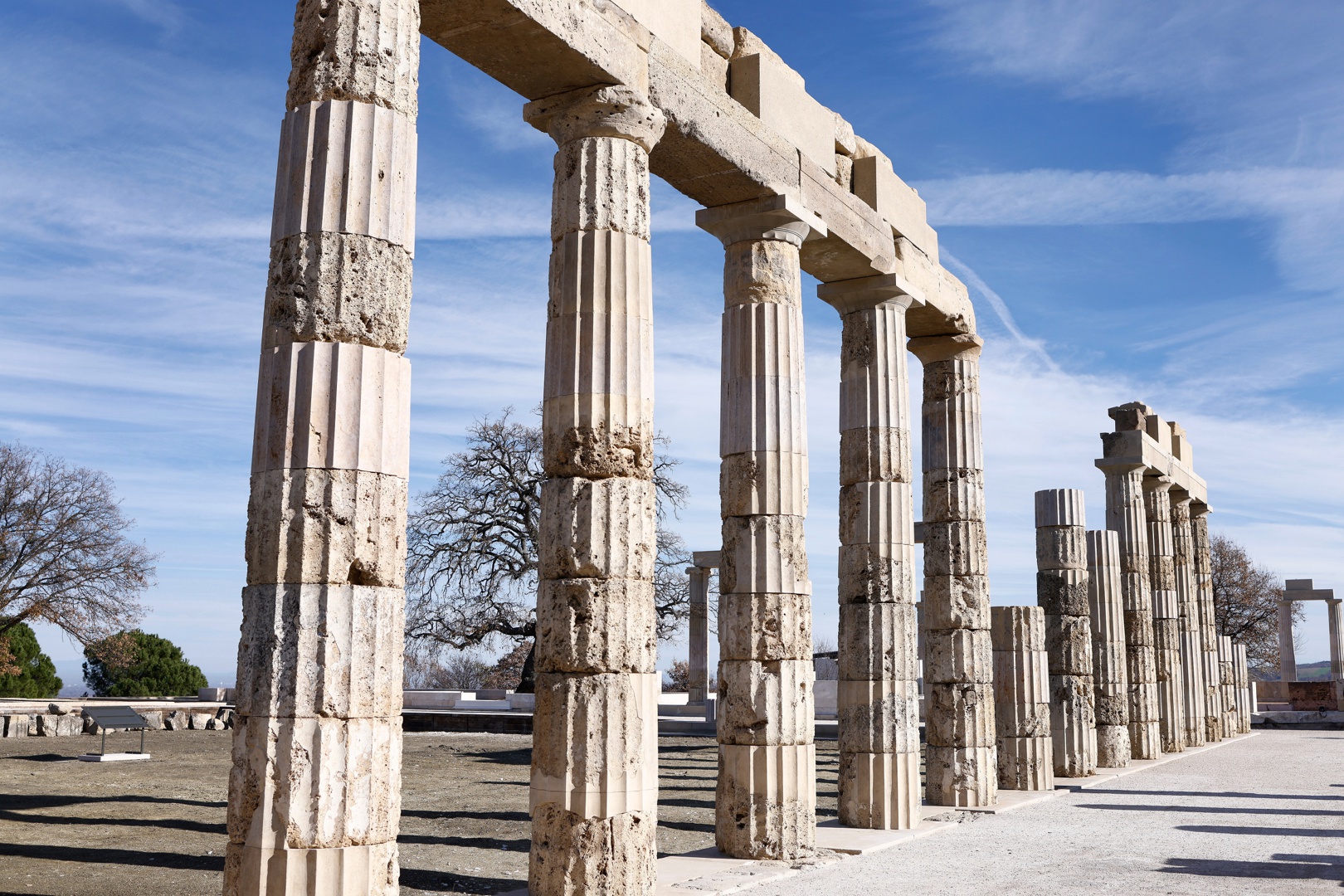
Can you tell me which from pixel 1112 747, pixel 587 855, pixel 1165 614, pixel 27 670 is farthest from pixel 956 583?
pixel 27 670

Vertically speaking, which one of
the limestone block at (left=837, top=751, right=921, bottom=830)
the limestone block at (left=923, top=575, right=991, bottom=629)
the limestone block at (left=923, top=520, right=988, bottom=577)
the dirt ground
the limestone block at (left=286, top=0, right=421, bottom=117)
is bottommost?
the dirt ground

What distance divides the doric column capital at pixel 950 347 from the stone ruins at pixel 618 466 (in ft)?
0.21

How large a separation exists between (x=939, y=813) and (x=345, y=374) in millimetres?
9750

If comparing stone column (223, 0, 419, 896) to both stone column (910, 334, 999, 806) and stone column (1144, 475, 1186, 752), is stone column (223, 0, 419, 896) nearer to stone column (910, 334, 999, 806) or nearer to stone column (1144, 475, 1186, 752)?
stone column (910, 334, 999, 806)

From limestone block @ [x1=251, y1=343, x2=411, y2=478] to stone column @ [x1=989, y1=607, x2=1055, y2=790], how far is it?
11807mm

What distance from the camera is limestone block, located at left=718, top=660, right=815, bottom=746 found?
1081 centimetres

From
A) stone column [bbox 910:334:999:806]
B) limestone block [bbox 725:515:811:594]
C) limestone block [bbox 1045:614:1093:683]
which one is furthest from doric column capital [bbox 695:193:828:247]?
limestone block [bbox 1045:614:1093:683]

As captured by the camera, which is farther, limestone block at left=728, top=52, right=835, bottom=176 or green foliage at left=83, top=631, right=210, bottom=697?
green foliage at left=83, top=631, right=210, bottom=697

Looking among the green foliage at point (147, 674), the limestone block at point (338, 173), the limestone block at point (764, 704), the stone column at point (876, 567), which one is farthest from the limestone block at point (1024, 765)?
the green foliage at point (147, 674)

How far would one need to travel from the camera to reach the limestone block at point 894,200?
13586 mm

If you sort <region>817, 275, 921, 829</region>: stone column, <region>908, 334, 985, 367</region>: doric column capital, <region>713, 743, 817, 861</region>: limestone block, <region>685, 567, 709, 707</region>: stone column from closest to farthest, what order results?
<region>713, 743, 817, 861</region>: limestone block
<region>817, 275, 921, 829</region>: stone column
<region>908, 334, 985, 367</region>: doric column capital
<region>685, 567, 709, 707</region>: stone column

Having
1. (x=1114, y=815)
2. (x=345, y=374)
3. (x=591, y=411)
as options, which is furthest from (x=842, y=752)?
(x=345, y=374)

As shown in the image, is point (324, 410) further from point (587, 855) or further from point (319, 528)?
point (587, 855)

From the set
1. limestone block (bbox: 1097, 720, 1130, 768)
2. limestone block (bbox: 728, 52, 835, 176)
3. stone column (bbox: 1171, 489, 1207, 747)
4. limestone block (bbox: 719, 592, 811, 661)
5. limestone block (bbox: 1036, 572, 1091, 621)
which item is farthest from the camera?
stone column (bbox: 1171, 489, 1207, 747)
